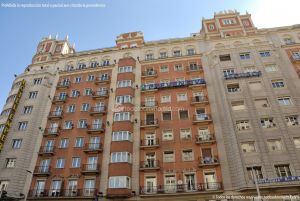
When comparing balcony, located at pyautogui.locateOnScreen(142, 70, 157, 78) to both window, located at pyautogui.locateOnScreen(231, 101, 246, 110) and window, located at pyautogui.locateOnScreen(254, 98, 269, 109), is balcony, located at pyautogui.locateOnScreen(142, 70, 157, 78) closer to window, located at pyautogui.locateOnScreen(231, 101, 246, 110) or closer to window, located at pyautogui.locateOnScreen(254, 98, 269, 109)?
window, located at pyautogui.locateOnScreen(231, 101, 246, 110)

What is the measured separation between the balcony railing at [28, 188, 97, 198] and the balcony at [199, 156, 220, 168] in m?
14.5

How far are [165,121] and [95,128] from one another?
35.8 feet

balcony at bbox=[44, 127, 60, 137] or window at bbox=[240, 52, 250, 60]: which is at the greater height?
window at bbox=[240, 52, 250, 60]

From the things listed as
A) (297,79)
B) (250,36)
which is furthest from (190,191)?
(250,36)

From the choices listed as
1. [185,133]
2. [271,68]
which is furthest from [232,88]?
[185,133]

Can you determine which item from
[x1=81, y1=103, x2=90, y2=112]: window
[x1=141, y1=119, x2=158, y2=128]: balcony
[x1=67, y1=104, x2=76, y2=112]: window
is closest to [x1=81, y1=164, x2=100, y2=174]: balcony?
[x1=141, y1=119, x2=158, y2=128]: balcony

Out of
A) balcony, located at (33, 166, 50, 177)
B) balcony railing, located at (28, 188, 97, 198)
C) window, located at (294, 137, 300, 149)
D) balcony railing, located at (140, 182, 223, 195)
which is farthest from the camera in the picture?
balcony, located at (33, 166, 50, 177)

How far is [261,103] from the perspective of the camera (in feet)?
111

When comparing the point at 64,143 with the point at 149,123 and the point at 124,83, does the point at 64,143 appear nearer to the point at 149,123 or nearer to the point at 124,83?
the point at 149,123

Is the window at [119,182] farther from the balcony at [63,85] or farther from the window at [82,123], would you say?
the balcony at [63,85]

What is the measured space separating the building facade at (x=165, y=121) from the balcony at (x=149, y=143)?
0.15 metres

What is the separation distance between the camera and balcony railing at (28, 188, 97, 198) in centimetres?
3088

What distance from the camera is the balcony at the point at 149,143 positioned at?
A: 3294 cm

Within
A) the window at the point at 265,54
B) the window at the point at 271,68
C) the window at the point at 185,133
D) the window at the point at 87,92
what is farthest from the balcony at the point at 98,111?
the window at the point at 265,54
